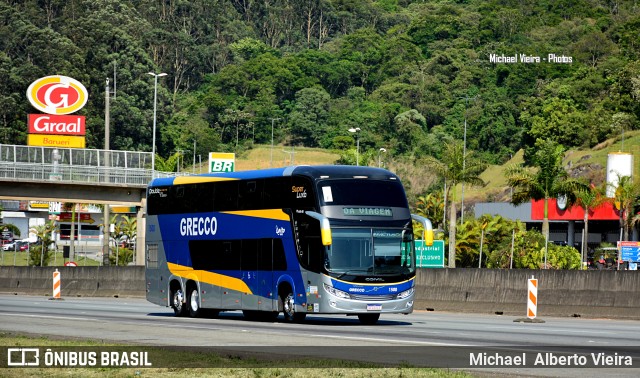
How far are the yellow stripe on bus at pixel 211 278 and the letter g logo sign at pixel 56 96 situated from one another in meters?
48.4

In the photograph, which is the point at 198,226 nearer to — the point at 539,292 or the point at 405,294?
the point at 405,294

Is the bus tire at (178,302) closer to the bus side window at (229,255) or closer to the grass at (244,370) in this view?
the bus side window at (229,255)

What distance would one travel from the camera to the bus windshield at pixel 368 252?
29.1 meters

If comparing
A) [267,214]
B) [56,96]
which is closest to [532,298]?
[267,214]

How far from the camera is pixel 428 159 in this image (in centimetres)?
8181

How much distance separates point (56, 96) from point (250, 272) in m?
53.5

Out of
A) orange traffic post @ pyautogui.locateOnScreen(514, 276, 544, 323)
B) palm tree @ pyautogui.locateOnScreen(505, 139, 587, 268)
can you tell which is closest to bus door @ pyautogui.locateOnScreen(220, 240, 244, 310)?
orange traffic post @ pyautogui.locateOnScreen(514, 276, 544, 323)

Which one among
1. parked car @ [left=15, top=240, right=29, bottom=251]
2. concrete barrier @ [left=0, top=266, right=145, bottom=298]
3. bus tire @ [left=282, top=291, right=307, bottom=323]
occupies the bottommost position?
parked car @ [left=15, top=240, right=29, bottom=251]

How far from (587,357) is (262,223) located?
43.8 feet

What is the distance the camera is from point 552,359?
62.8ft

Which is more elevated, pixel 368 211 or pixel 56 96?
pixel 56 96

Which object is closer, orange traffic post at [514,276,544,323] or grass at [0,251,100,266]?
orange traffic post at [514,276,544,323]

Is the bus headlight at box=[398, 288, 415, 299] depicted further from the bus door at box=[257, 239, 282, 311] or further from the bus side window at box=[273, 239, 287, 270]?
the bus door at box=[257, 239, 282, 311]

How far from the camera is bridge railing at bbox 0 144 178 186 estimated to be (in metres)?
67.6
